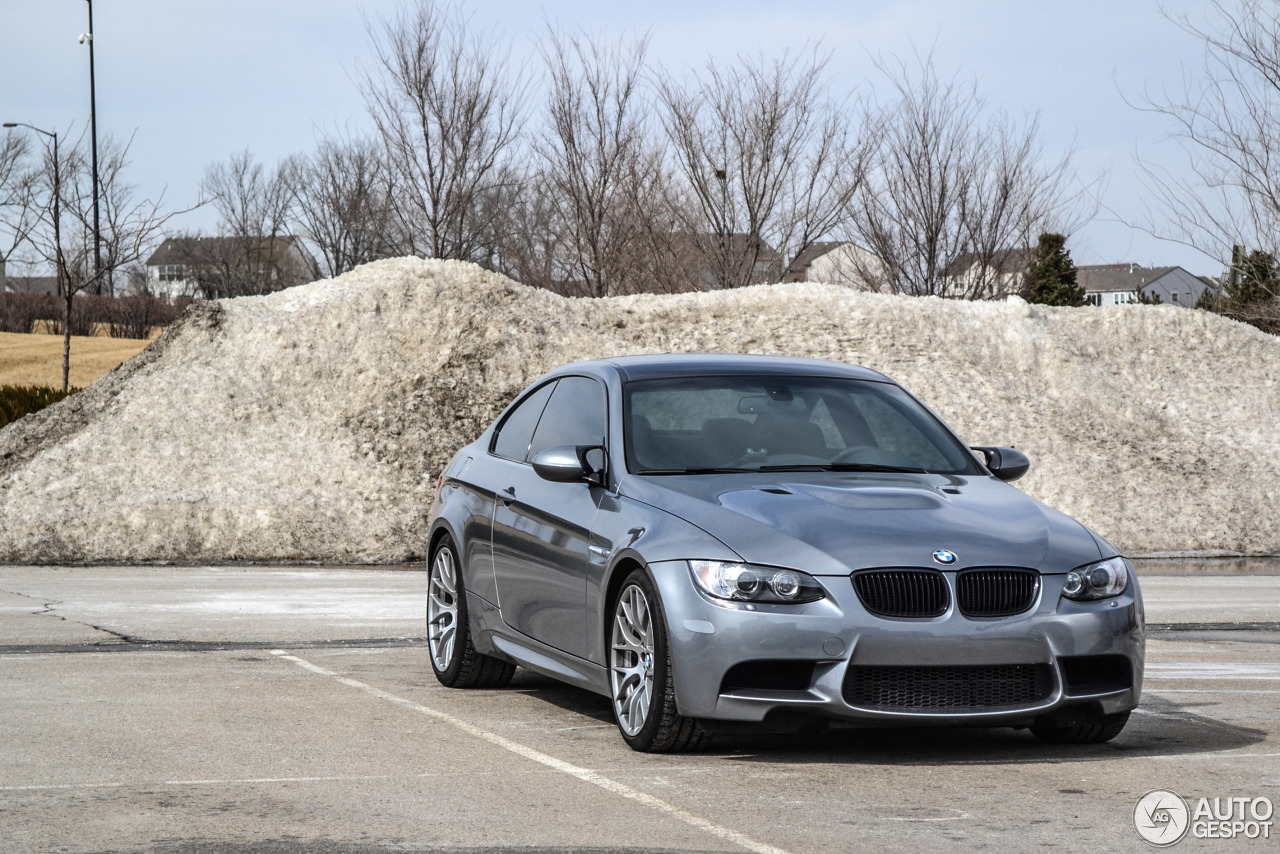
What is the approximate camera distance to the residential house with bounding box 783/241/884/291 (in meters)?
30.4

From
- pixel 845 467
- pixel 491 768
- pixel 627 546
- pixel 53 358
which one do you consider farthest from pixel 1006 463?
pixel 53 358

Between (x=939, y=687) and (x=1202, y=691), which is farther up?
(x=939, y=687)

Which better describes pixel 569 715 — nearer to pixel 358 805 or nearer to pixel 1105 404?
pixel 358 805

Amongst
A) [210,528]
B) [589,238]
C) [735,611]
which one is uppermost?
[589,238]

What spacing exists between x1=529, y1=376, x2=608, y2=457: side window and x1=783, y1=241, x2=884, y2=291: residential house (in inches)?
879

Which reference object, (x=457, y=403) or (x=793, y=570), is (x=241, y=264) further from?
(x=793, y=570)

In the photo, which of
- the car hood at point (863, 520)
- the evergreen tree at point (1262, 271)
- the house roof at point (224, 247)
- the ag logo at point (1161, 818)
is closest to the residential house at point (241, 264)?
the house roof at point (224, 247)

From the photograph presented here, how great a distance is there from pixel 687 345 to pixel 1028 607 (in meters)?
20.0

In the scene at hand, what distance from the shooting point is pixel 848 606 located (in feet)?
18.4

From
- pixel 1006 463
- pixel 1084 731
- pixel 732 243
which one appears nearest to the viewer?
pixel 1084 731

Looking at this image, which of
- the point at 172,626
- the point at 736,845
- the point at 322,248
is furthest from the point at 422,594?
the point at 322,248

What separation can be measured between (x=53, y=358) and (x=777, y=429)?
45307 mm

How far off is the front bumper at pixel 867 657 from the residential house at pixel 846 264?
2424cm

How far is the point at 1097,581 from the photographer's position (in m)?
5.97
